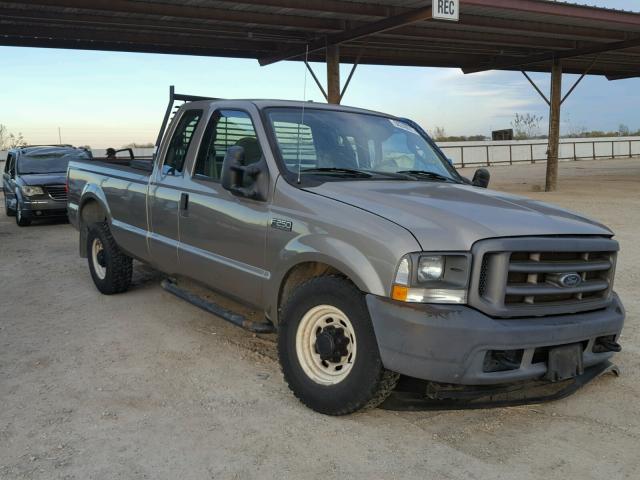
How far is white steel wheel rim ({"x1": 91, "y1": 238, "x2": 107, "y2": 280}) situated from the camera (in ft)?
22.4

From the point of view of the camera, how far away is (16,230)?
1314 cm

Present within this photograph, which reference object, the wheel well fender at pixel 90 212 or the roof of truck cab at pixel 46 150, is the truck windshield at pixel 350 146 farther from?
the roof of truck cab at pixel 46 150

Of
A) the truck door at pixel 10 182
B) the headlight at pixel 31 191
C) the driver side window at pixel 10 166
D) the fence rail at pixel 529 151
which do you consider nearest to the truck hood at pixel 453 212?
the headlight at pixel 31 191

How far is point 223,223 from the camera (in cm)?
457

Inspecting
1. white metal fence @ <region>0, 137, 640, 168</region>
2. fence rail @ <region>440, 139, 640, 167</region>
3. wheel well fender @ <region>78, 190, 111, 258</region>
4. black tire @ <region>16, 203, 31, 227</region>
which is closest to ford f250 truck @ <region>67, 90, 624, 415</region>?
wheel well fender @ <region>78, 190, 111, 258</region>

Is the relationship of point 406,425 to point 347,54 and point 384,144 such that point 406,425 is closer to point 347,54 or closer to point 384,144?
point 384,144

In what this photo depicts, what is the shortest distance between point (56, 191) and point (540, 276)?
1229 cm

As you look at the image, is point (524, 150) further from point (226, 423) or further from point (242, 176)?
point (226, 423)

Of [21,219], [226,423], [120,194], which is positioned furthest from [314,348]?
[21,219]

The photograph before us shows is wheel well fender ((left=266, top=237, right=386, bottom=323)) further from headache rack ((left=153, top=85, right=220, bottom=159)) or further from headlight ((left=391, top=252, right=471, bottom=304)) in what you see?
headache rack ((left=153, top=85, right=220, bottom=159))

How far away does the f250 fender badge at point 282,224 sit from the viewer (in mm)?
3973

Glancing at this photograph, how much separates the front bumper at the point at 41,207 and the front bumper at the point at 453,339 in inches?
461

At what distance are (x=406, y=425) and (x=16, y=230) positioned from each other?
1189 cm

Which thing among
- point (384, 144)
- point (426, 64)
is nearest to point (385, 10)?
point (426, 64)
